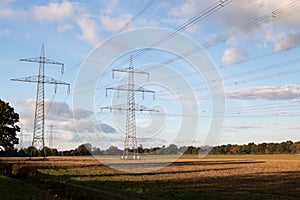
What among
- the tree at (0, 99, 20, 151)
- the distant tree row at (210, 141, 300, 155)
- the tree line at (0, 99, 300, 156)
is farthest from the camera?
the distant tree row at (210, 141, 300, 155)

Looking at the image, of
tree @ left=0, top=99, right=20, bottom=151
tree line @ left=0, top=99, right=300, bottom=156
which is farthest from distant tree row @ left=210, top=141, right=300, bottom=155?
tree @ left=0, top=99, right=20, bottom=151

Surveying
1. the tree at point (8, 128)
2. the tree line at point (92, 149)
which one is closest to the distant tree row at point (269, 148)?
the tree line at point (92, 149)

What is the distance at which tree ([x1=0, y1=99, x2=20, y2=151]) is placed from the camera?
288 ft

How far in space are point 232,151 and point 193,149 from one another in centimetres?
3736

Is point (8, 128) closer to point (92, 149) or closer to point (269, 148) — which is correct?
point (92, 149)

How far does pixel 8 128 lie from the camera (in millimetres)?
88875

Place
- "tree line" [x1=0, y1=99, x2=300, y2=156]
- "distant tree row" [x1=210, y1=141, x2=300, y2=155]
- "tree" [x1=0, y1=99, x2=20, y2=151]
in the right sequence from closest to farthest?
"tree line" [x1=0, y1=99, x2=300, y2=156] < "tree" [x1=0, y1=99, x2=20, y2=151] < "distant tree row" [x1=210, y1=141, x2=300, y2=155]

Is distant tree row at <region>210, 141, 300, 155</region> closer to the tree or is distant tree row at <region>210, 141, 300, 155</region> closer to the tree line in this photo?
the tree line

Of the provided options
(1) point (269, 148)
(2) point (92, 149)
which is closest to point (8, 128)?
(2) point (92, 149)

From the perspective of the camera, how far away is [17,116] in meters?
90.6

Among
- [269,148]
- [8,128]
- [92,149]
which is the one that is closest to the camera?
[92,149]

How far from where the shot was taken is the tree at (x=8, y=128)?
8772 cm

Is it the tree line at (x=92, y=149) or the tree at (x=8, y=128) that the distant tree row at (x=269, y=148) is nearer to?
the tree line at (x=92, y=149)

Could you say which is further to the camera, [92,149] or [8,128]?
[8,128]
